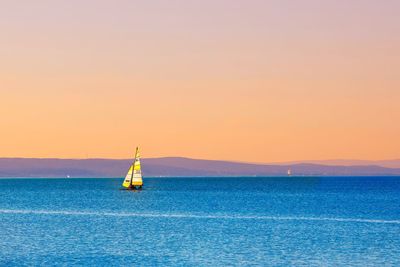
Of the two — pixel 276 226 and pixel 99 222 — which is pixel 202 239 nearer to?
pixel 276 226

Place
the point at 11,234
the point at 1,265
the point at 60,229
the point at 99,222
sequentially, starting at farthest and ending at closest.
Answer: the point at 99,222 → the point at 60,229 → the point at 11,234 → the point at 1,265

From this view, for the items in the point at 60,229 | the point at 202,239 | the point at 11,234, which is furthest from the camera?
the point at 60,229

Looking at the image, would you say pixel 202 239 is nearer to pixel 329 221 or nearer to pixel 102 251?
pixel 102 251

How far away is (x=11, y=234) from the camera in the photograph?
261 feet

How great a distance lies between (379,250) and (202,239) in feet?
55.4

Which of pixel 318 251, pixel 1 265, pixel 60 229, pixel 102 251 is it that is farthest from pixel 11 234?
pixel 318 251

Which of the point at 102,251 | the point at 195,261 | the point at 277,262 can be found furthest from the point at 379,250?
the point at 102,251

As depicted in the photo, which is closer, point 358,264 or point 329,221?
point 358,264

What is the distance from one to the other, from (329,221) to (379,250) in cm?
3368

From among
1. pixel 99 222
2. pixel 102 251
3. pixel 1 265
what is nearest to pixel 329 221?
pixel 99 222

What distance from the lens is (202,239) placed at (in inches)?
2926

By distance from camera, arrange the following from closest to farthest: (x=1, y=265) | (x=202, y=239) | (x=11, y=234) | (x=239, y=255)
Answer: (x=1, y=265) < (x=239, y=255) < (x=202, y=239) < (x=11, y=234)

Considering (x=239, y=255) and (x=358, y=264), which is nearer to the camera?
(x=358, y=264)

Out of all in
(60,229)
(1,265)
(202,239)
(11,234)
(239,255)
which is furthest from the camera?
(60,229)
